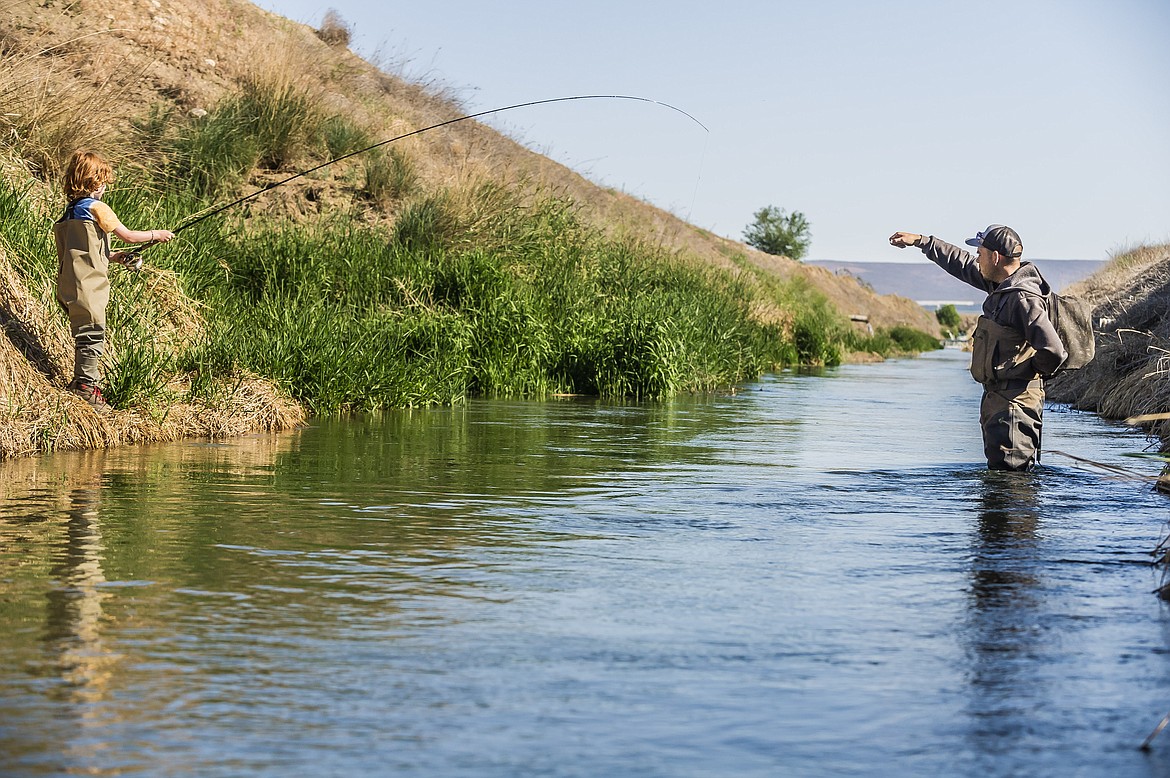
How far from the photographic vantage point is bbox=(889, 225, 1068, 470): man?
8.69 metres

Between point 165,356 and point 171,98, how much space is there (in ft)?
52.8

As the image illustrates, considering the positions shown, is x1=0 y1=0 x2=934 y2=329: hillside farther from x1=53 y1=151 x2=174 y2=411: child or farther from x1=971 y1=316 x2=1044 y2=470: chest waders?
x1=971 y1=316 x2=1044 y2=470: chest waders

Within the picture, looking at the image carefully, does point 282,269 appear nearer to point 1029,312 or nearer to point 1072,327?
point 1029,312

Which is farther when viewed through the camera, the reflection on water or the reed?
the reed

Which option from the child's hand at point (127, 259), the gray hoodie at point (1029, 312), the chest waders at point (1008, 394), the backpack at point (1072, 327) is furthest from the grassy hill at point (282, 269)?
the backpack at point (1072, 327)

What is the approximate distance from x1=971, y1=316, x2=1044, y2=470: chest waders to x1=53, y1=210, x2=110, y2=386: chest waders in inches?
246

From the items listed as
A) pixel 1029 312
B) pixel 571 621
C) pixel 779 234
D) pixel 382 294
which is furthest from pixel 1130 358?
pixel 779 234

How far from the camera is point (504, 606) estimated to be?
5.13 metres

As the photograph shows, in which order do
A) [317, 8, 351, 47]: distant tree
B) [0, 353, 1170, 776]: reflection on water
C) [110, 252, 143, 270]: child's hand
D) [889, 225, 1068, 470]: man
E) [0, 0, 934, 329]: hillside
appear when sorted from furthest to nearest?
1. [317, 8, 351, 47]: distant tree
2. [0, 0, 934, 329]: hillside
3. [110, 252, 143, 270]: child's hand
4. [889, 225, 1068, 470]: man
5. [0, 353, 1170, 776]: reflection on water

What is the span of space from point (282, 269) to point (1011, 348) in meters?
10.7

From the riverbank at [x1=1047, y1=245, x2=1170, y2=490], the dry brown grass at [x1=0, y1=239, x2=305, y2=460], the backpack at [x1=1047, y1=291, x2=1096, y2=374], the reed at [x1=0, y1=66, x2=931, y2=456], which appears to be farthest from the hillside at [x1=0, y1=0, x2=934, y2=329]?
the backpack at [x1=1047, y1=291, x2=1096, y2=374]

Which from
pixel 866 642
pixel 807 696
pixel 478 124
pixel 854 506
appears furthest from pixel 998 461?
pixel 478 124

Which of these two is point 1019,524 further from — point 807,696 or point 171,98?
point 171,98

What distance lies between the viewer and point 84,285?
34.3ft
